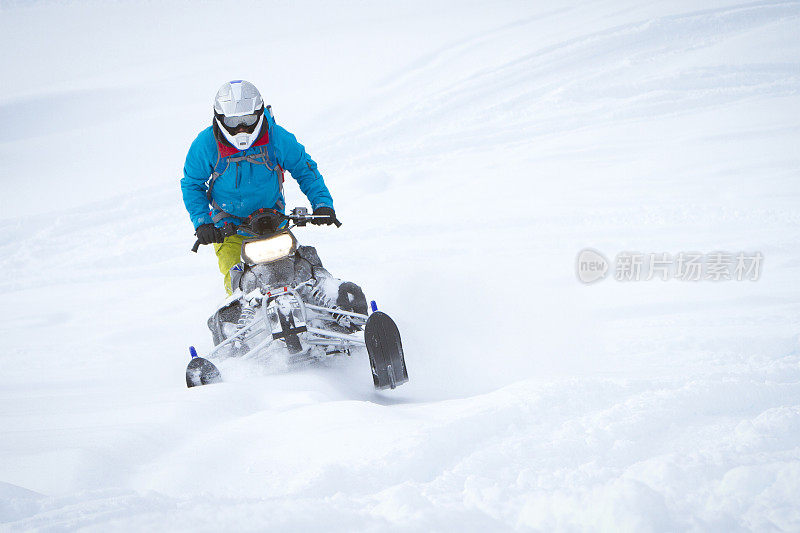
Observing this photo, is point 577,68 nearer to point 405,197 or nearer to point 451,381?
point 405,197

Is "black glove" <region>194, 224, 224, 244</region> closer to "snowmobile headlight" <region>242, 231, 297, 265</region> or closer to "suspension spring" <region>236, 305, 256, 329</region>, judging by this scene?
"snowmobile headlight" <region>242, 231, 297, 265</region>

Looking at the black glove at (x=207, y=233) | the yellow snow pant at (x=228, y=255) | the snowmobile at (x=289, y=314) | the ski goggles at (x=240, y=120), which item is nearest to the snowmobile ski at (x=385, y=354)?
the snowmobile at (x=289, y=314)

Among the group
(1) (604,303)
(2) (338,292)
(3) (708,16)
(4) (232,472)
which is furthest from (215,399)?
(3) (708,16)

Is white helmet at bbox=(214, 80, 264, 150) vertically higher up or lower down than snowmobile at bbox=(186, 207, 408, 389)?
higher up

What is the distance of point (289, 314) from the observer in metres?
4.16

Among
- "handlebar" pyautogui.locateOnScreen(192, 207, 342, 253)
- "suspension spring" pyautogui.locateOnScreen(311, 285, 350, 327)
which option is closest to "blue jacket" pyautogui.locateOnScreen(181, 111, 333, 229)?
"handlebar" pyautogui.locateOnScreen(192, 207, 342, 253)

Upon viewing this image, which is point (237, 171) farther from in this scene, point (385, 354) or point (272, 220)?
point (385, 354)

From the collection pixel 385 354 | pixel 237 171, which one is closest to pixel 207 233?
pixel 237 171

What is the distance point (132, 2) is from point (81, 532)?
25.6m

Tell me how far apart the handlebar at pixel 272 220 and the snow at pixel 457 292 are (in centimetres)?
103

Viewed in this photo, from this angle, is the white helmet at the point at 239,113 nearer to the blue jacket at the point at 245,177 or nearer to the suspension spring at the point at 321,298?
the blue jacket at the point at 245,177

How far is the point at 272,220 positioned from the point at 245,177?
0.42 m

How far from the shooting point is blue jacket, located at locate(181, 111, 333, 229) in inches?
183

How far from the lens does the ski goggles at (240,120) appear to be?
4.34m
